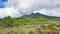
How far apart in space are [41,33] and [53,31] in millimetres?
669

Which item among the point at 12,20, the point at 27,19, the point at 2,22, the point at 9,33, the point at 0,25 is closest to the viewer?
the point at 9,33

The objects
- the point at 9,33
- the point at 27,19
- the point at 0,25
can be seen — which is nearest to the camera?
the point at 9,33

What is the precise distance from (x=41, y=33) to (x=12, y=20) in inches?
127

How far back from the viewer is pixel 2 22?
9.55 meters

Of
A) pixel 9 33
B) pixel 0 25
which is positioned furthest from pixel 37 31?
pixel 0 25

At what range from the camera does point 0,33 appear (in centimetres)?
755

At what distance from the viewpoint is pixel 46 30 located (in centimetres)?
773

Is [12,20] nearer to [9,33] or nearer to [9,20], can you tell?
[9,20]

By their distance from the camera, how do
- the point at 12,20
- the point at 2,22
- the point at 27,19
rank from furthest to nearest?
the point at 27,19 < the point at 12,20 < the point at 2,22

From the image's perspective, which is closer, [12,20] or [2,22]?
[2,22]

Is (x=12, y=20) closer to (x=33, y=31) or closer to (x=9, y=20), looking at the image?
(x=9, y=20)

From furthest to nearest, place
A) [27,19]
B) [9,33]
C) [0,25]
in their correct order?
[27,19] < [0,25] < [9,33]

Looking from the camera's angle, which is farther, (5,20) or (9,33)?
(5,20)

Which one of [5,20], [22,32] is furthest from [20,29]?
[5,20]
